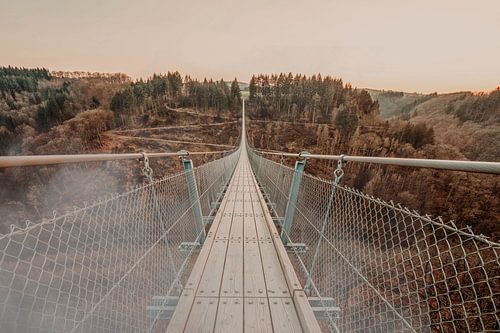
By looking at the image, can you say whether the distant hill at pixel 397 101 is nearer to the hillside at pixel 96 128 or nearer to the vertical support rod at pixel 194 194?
the hillside at pixel 96 128

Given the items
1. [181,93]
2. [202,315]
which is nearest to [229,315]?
[202,315]

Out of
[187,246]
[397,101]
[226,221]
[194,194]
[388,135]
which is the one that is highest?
[397,101]

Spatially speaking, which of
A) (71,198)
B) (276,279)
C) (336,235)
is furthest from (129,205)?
(71,198)

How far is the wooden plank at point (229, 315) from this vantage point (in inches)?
71.2

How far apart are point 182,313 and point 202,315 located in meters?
0.16

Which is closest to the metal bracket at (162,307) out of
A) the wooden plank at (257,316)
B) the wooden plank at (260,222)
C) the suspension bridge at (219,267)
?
the suspension bridge at (219,267)

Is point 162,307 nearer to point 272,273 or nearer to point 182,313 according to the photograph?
point 182,313

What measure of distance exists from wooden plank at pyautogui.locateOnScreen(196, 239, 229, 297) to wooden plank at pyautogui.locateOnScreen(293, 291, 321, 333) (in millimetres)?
704

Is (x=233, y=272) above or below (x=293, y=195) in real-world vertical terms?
below

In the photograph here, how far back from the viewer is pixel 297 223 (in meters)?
3.45

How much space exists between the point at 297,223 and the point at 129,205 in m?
2.47

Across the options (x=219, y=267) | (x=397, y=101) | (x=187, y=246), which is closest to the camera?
(x=219, y=267)

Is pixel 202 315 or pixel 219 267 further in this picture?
pixel 219 267

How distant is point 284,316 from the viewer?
192 cm
